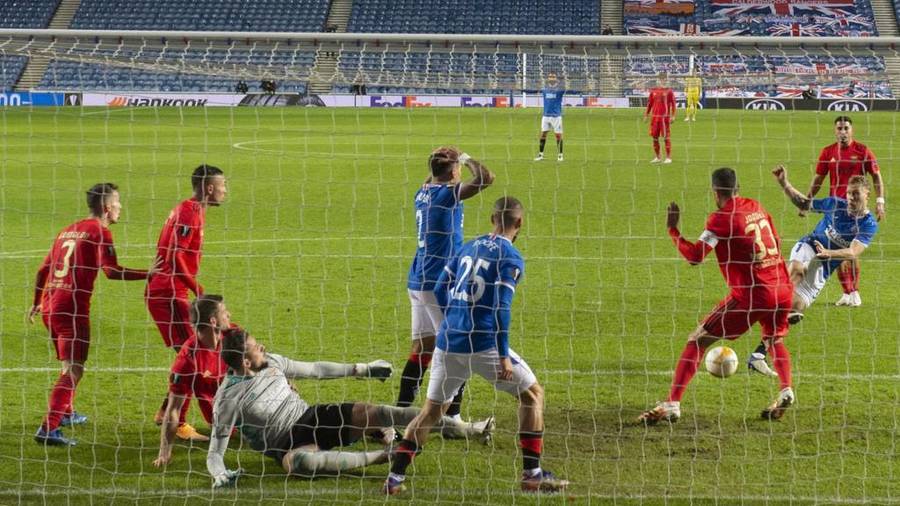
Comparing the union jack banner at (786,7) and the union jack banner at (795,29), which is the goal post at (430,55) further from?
Result: the union jack banner at (786,7)

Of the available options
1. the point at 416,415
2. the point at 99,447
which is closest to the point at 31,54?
the point at 99,447

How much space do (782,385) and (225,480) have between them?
13.0 ft

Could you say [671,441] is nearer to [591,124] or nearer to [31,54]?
[31,54]

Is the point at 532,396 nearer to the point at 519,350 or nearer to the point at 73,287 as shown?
the point at 73,287

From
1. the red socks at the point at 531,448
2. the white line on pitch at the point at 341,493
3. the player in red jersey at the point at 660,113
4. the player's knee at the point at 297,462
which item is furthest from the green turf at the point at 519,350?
the player in red jersey at the point at 660,113

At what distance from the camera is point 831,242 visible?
10750mm

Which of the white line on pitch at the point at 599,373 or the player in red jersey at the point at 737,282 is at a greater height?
the player in red jersey at the point at 737,282

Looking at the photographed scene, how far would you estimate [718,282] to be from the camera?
12961mm

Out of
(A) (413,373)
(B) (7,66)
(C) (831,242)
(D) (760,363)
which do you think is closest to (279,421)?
(A) (413,373)

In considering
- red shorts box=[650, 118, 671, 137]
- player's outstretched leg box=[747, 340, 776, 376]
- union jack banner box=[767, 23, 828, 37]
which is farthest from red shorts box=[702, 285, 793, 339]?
union jack banner box=[767, 23, 828, 37]

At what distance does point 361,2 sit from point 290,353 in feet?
174


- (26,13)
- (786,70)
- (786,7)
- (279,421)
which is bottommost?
(279,421)

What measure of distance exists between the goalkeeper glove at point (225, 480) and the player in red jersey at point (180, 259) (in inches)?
37.5

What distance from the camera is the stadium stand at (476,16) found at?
56750 mm
